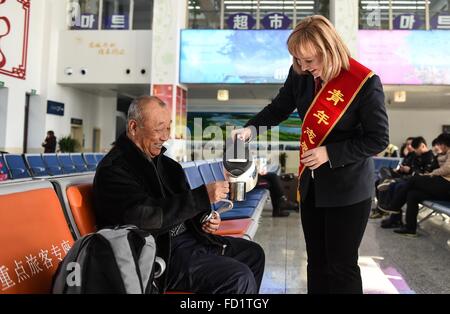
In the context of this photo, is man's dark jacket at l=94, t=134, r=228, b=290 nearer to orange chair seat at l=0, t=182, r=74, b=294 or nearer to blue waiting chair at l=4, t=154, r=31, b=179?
orange chair seat at l=0, t=182, r=74, b=294

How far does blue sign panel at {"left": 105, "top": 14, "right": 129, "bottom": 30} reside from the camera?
13508 millimetres

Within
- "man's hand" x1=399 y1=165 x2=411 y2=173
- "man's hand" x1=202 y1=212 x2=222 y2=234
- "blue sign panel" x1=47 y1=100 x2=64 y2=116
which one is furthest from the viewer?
"blue sign panel" x1=47 y1=100 x2=64 y2=116

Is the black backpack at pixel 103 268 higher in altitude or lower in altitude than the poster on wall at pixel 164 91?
lower

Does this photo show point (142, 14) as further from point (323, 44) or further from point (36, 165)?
point (323, 44)

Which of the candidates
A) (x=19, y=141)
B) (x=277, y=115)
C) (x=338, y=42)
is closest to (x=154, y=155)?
(x=277, y=115)

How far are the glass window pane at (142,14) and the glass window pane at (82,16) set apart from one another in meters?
1.30

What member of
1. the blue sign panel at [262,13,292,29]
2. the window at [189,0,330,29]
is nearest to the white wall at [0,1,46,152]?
the window at [189,0,330,29]

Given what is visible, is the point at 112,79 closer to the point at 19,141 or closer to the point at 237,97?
the point at 19,141

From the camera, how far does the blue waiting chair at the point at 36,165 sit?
634 centimetres

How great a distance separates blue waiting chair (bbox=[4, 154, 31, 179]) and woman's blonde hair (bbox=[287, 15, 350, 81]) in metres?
5.44

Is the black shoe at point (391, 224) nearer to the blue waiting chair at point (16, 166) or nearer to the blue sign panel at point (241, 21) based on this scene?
the blue waiting chair at point (16, 166)

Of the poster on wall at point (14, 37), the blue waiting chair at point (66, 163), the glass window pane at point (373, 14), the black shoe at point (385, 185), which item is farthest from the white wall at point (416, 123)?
the poster on wall at point (14, 37)

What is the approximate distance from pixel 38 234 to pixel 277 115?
3.52 ft
